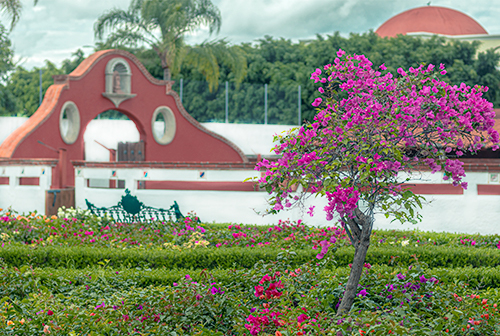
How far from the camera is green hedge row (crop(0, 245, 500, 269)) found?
7.49m

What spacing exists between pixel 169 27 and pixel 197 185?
37.2 ft

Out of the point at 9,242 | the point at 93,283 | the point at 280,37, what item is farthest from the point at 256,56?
the point at 93,283

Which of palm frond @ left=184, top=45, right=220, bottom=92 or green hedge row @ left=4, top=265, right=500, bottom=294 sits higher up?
palm frond @ left=184, top=45, right=220, bottom=92

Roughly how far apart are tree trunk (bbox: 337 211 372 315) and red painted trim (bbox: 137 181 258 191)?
7228 mm

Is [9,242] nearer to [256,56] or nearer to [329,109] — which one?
[329,109]

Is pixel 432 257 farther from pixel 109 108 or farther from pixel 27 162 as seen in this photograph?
pixel 109 108

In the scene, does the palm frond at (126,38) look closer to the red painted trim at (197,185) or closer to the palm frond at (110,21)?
the palm frond at (110,21)

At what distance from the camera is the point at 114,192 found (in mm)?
13688

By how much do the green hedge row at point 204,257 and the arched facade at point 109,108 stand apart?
857 cm

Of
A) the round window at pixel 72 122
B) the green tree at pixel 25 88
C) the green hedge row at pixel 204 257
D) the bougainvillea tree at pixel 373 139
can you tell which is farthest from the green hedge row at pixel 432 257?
the green tree at pixel 25 88

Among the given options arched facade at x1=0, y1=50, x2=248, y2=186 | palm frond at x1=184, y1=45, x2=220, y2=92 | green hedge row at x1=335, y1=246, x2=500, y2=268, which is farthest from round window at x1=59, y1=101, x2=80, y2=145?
green hedge row at x1=335, y1=246, x2=500, y2=268

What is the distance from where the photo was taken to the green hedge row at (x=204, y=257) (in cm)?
749

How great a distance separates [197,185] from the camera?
42.6 feet

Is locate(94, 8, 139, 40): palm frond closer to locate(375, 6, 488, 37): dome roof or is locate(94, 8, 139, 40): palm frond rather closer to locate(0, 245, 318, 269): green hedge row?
locate(0, 245, 318, 269): green hedge row
